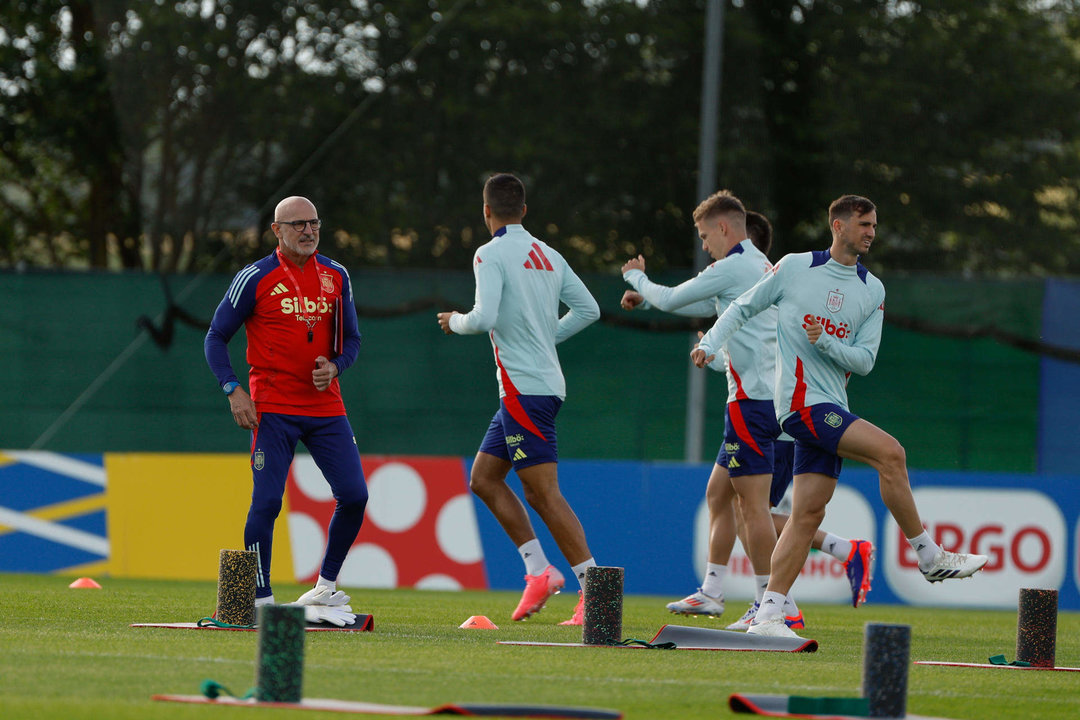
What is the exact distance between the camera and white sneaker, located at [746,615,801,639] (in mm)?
7398

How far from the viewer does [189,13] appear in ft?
64.1

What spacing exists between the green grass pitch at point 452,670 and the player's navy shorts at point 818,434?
831 millimetres

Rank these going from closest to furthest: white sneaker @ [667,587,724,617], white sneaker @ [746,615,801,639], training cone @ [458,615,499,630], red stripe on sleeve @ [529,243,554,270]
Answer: white sneaker @ [746,615,801,639] < training cone @ [458,615,499,630] < red stripe on sleeve @ [529,243,554,270] < white sneaker @ [667,587,724,617]

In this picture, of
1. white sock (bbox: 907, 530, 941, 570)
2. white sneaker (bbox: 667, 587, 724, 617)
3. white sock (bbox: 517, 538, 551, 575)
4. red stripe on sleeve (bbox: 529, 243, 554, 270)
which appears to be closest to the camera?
white sock (bbox: 907, 530, 941, 570)

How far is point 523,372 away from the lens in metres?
8.25

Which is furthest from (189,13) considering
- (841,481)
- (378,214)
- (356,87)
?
(841,481)

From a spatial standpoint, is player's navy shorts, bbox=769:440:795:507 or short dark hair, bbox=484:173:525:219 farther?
player's navy shorts, bbox=769:440:795:507

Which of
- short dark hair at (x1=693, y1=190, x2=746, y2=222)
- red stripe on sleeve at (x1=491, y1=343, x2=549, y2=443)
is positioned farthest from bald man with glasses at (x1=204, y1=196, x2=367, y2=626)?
short dark hair at (x1=693, y1=190, x2=746, y2=222)

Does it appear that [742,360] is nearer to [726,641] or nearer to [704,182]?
[726,641]

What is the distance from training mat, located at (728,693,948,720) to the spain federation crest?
8.96 feet

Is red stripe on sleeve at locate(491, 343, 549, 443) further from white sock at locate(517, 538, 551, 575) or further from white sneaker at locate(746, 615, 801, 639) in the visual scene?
white sneaker at locate(746, 615, 801, 639)

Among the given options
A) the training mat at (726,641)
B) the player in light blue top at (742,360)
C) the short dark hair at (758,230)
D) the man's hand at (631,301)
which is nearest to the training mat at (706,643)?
the training mat at (726,641)

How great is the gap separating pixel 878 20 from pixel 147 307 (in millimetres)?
9572

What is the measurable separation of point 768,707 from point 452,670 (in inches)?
53.5
